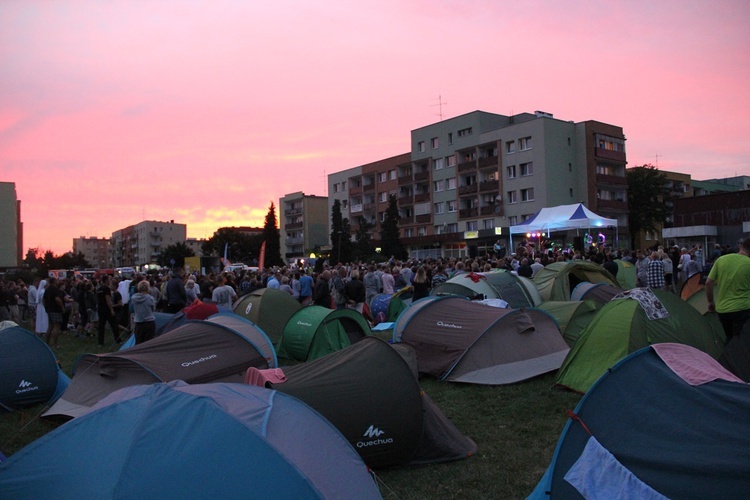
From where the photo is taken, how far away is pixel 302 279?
1670 centimetres

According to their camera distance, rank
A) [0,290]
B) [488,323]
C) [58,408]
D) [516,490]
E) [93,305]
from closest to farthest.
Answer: [516,490], [58,408], [488,323], [0,290], [93,305]

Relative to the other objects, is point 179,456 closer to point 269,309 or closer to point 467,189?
point 269,309

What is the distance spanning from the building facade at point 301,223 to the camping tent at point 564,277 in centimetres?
6421

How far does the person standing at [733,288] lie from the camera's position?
277 inches

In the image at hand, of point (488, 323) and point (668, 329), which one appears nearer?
point (668, 329)

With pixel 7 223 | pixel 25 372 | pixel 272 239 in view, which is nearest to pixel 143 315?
pixel 25 372

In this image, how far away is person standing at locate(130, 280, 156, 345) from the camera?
1052 cm

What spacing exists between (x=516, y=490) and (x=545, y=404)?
8.92 feet

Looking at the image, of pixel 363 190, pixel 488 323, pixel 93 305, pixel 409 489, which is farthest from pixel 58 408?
pixel 363 190

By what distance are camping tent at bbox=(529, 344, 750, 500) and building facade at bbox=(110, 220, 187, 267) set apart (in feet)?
451

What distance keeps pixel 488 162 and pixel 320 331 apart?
139 ft

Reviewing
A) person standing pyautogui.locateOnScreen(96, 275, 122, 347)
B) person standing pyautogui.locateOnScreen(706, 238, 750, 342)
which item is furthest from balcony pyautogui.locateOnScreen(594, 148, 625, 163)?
person standing pyautogui.locateOnScreen(706, 238, 750, 342)

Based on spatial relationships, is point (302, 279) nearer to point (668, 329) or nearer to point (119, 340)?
point (119, 340)

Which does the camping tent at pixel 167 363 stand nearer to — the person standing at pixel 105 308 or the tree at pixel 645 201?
the person standing at pixel 105 308
